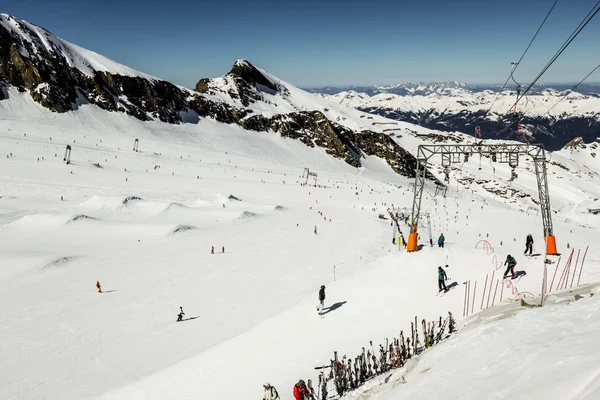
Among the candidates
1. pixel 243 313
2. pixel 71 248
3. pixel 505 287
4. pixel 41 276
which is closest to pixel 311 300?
pixel 243 313

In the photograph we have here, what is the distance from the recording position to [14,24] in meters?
89.1

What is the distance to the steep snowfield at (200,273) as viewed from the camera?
14469 mm

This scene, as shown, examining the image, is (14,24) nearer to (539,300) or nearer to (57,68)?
(57,68)

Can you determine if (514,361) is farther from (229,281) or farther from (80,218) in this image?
(80,218)

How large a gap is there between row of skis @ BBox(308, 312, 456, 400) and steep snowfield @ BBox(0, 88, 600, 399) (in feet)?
3.38

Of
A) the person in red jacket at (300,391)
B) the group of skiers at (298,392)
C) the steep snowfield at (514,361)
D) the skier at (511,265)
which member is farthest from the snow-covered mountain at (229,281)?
the person in red jacket at (300,391)

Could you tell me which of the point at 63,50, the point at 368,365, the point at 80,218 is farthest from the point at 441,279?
the point at 63,50

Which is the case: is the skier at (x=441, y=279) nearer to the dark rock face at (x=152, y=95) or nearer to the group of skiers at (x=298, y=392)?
the group of skiers at (x=298, y=392)

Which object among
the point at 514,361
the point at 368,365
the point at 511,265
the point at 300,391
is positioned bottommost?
the point at 368,365

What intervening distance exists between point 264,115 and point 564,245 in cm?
10239

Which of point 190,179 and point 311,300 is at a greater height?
point 190,179

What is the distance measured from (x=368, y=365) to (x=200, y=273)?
1734 cm

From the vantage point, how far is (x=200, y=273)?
2670cm

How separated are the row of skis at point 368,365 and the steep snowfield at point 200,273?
1032 mm
